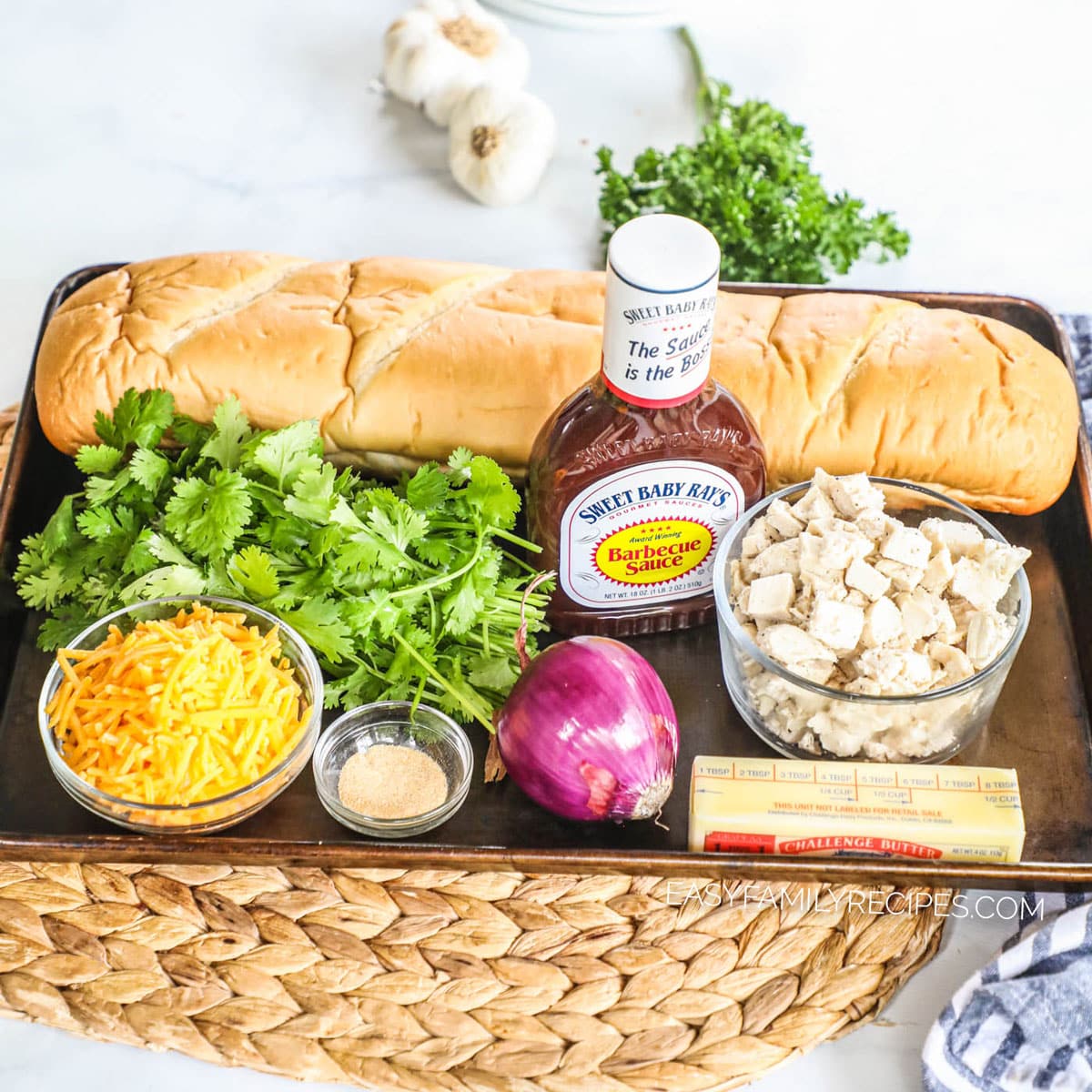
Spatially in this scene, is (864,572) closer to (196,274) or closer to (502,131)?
(196,274)

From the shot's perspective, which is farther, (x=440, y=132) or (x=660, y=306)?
(x=440, y=132)

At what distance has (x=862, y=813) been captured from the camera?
171 centimetres

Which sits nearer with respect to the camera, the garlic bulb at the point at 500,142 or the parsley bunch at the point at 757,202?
the parsley bunch at the point at 757,202

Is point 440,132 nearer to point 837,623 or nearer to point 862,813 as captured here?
point 837,623

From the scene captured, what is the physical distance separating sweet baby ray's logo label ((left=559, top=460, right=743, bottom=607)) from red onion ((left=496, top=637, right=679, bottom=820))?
0.64 ft

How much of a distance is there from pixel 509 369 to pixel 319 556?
453mm

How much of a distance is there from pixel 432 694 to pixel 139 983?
549 mm

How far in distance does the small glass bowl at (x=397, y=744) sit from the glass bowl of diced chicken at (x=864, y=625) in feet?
1.33

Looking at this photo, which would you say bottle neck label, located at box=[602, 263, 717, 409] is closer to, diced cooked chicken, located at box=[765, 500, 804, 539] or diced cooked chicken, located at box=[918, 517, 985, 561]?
diced cooked chicken, located at box=[765, 500, 804, 539]

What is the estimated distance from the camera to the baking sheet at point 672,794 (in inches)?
68.5

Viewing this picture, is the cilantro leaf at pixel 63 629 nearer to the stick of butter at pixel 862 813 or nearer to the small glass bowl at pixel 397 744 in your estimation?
the small glass bowl at pixel 397 744

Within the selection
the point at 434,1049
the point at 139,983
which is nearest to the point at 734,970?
the point at 434,1049

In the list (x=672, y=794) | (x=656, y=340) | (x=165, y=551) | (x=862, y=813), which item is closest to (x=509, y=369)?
(x=656, y=340)

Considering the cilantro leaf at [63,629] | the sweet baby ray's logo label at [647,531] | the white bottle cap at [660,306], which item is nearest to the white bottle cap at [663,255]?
the white bottle cap at [660,306]
